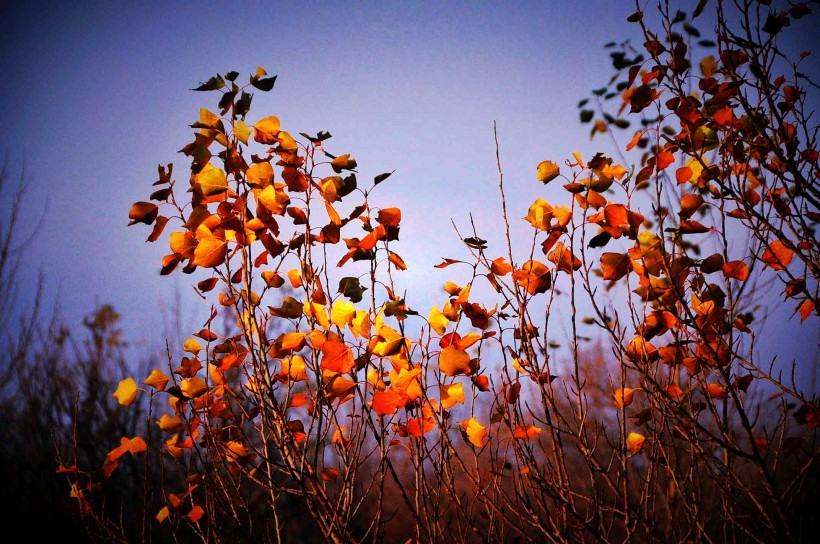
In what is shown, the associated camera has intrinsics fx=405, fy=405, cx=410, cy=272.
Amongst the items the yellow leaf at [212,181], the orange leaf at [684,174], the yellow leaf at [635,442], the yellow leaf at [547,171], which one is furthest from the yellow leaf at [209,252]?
the orange leaf at [684,174]

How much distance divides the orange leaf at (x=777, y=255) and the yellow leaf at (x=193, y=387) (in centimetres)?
206

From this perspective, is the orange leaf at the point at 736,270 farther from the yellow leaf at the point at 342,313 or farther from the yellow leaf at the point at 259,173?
the yellow leaf at the point at 259,173

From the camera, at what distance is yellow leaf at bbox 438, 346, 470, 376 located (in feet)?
4.38

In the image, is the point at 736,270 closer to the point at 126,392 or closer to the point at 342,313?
the point at 342,313

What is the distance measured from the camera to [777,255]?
148 centimetres

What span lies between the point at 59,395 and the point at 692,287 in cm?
705

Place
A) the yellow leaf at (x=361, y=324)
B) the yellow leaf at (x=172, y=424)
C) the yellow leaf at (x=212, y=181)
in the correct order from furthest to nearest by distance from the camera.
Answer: the yellow leaf at (x=172, y=424) < the yellow leaf at (x=361, y=324) < the yellow leaf at (x=212, y=181)

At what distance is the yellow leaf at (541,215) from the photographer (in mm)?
1449

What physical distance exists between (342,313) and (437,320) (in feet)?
1.14

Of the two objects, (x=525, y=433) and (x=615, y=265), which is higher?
(x=615, y=265)

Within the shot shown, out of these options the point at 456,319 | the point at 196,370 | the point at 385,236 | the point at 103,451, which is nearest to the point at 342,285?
the point at 385,236

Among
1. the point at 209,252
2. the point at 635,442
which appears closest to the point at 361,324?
the point at 209,252

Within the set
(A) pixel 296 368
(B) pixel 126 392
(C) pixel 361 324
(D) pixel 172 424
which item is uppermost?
(C) pixel 361 324

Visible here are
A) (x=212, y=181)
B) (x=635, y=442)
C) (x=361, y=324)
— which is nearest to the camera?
(x=212, y=181)
